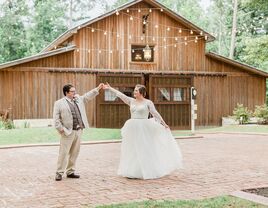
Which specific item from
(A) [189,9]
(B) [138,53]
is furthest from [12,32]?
(A) [189,9]

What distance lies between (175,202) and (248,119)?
58.7 feet

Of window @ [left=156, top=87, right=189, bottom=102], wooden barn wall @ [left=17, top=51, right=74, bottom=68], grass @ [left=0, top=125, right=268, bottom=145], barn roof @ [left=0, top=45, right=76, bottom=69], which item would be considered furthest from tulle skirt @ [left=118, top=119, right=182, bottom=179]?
window @ [left=156, top=87, right=189, bottom=102]

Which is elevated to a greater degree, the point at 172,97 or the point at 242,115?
the point at 172,97

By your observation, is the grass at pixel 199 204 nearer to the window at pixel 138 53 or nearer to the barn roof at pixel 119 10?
the barn roof at pixel 119 10

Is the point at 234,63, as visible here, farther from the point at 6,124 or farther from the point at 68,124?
the point at 68,124

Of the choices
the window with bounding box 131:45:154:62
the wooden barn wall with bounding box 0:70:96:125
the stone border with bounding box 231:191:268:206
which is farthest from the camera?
the window with bounding box 131:45:154:62

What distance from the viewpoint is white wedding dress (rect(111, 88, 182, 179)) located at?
8391 mm

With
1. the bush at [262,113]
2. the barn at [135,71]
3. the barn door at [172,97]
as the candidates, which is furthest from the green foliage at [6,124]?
the bush at [262,113]

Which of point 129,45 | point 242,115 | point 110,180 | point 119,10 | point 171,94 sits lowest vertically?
point 110,180

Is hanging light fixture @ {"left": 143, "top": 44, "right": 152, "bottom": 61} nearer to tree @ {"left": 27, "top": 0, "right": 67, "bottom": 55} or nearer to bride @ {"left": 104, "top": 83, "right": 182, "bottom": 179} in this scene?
bride @ {"left": 104, "top": 83, "right": 182, "bottom": 179}

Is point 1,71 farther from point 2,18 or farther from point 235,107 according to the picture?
point 2,18

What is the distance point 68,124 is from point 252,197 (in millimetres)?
3593

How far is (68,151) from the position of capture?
8422 millimetres

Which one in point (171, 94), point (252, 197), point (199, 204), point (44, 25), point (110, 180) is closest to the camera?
point (199, 204)
